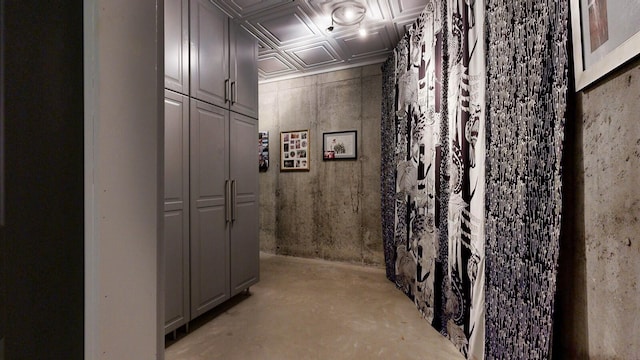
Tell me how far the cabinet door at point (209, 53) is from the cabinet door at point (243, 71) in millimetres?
84

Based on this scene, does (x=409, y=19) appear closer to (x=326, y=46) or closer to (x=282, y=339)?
(x=326, y=46)

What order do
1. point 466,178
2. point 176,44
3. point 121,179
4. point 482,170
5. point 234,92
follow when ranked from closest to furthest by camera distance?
1. point 121,179
2. point 482,170
3. point 466,178
4. point 176,44
5. point 234,92

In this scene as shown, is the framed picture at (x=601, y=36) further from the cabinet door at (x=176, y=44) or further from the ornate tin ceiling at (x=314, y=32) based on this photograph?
the cabinet door at (x=176, y=44)

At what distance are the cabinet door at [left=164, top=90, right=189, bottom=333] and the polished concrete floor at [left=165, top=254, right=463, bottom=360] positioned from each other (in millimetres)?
292

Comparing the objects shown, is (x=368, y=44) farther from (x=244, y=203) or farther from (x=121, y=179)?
(x=121, y=179)

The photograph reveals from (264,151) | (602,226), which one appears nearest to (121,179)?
(602,226)

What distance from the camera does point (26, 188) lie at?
41 centimetres

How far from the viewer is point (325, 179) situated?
4.05 meters

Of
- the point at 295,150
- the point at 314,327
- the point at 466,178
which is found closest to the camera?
the point at 466,178

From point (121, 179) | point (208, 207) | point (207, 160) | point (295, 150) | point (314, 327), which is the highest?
point (295, 150)

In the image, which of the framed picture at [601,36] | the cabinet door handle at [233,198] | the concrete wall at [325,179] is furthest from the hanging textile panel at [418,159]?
the cabinet door handle at [233,198]

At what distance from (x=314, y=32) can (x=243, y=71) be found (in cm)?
97

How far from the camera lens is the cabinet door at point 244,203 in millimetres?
2551

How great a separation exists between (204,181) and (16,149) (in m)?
1.92
